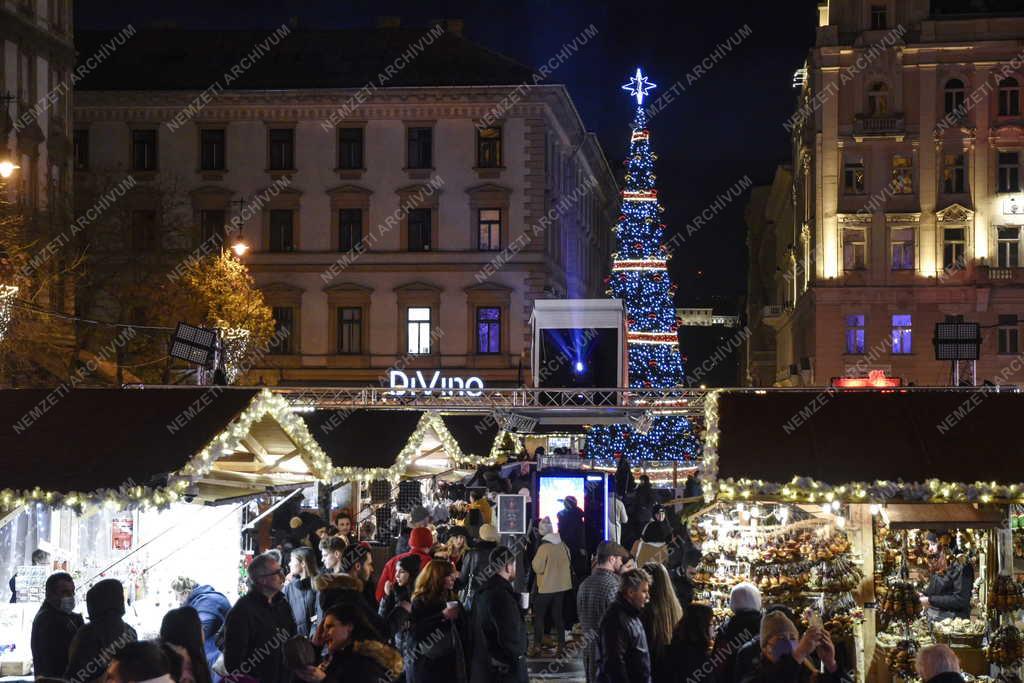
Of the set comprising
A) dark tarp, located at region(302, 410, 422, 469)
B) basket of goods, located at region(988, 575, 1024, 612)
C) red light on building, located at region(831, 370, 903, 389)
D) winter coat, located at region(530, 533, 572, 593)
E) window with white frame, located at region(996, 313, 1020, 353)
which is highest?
window with white frame, located at region(996, 313, 1020, 353)

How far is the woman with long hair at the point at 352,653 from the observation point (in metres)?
8.45

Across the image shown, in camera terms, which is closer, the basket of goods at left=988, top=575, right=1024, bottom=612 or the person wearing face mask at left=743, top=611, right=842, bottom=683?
the person wearing face mask at left=743, top=611, right=842, bottom=683

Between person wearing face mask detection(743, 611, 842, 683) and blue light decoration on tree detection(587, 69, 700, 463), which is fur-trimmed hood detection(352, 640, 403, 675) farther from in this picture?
blue light decoration on tree detection(587, 69, 700, 463)

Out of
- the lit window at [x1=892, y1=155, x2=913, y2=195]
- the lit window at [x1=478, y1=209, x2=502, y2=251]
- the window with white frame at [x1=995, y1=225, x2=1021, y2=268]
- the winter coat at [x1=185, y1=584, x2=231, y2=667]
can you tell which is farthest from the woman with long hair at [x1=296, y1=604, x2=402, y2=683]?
the window with white frame at [x1=995, y1=225, x2=1021, y2=268]

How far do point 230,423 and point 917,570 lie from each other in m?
7.55

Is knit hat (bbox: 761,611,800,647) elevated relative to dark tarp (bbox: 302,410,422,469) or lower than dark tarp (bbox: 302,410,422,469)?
lower

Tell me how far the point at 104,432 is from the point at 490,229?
39.0m

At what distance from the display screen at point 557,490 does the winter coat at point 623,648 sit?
1449cm

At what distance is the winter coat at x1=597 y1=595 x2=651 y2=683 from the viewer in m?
10.9

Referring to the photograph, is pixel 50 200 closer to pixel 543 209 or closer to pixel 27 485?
pixel 543 209

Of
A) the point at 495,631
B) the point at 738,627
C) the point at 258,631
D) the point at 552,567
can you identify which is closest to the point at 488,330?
the point at 552,567

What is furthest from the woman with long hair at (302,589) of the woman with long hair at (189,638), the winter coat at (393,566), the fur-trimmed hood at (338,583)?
the woman with long hair at (189,638)

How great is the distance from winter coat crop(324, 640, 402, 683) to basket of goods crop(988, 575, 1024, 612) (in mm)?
8294

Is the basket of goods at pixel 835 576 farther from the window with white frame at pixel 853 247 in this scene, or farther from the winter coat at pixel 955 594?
the window with white frame at pixel 853 247
